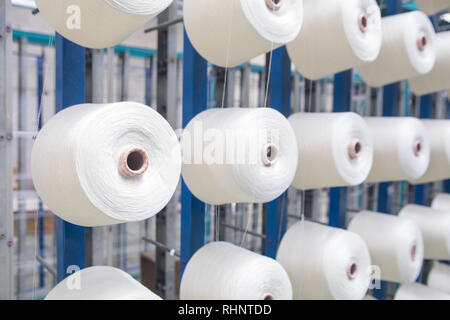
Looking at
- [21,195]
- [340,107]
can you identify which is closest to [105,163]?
[340,107]

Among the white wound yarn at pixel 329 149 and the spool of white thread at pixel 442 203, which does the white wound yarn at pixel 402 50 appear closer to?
the white wound yarn at pixel 329 149

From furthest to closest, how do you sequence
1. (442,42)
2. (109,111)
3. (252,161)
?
(442,42)
(252,161)
(109,111)

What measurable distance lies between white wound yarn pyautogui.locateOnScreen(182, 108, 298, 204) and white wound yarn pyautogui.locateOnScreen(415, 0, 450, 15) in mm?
1432

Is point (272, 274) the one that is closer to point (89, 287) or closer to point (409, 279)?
point (89, 287)

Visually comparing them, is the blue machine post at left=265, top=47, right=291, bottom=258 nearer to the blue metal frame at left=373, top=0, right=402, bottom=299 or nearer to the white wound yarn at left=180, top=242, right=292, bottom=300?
the white wound yarn at left=180, top=242, right=292, bottom=300

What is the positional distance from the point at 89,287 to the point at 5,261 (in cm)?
45

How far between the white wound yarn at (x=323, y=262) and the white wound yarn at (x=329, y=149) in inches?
8.1

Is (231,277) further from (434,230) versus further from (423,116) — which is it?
(423,116)

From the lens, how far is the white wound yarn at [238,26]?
3.90ft

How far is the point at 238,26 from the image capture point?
1.20 metres

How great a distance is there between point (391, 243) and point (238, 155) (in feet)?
3.50

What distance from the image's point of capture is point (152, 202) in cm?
105

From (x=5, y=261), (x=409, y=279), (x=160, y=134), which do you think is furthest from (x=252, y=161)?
(x=409, y=279)
